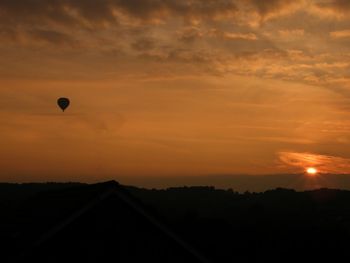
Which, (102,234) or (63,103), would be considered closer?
(102,234)

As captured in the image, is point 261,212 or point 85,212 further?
point 261,212

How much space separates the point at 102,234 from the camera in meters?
19.8

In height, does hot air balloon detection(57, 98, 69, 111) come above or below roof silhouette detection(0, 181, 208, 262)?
above

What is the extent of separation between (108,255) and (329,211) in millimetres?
115429

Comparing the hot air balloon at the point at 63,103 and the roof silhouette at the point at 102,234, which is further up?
the hot air balloon at the point at 63,103

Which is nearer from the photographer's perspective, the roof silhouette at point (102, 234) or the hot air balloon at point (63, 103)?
the roof silhouette at point (102, 234)

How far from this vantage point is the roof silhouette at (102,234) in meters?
18.9

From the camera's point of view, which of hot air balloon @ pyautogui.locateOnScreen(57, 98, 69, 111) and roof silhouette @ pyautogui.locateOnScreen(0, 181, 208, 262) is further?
hot air balloon @ pyautogui.locateOnScreen(57, 98, 69, 111)

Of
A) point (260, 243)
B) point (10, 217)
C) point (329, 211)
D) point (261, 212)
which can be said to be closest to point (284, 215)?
point (261, 212)

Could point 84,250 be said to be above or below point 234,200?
below

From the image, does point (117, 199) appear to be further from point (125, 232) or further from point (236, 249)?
point (236, 249)

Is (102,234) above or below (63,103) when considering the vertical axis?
below

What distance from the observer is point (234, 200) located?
15912cm

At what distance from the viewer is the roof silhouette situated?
18.9 metres
